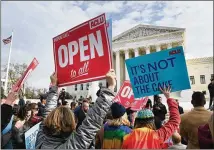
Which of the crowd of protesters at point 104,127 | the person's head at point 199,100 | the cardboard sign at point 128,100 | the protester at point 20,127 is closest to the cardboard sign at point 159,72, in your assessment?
the crowd of protesters at point 104,127

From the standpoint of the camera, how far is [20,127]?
13.2ft

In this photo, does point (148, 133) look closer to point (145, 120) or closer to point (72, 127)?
point (145, 120)

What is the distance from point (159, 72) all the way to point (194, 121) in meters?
0.70

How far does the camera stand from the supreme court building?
160 feet

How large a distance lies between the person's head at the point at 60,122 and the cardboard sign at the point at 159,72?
1.50 m

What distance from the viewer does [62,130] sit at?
2.17 m

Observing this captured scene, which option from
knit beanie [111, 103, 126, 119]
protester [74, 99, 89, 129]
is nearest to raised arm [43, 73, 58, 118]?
knit beanie [111, 103, 126, 119]

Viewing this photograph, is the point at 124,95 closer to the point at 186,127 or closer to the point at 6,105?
the point at 186,127

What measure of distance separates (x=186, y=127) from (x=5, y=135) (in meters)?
2.06

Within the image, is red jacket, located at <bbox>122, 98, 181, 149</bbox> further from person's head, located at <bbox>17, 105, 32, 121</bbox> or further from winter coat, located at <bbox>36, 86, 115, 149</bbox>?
person's head, located at <bbox>17, 105, 32, 121</bbox>

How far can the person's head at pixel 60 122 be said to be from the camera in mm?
2164

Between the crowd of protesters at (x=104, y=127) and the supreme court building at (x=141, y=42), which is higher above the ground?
the supreme court building at (x=141, y=42)

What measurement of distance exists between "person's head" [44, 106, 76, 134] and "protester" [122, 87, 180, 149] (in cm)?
80

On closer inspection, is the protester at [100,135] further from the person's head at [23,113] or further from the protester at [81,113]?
the protester at [81,113]
